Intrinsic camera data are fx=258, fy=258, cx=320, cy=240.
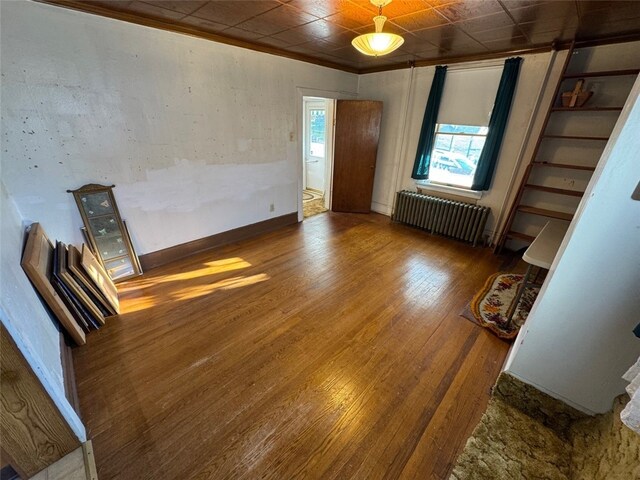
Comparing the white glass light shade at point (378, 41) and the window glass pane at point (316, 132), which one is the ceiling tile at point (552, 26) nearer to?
the white glass light shade at point (378, 41)

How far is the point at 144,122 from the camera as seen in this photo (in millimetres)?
2609

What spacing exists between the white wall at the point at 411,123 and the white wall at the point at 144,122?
4.35 ft

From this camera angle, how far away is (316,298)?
257cm

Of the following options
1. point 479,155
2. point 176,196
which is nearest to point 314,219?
point 176,196

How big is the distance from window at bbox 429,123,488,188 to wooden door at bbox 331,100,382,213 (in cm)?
106

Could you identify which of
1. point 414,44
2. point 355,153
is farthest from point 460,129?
point 355,153

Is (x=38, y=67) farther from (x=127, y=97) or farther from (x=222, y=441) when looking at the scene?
(x=222, y=441)

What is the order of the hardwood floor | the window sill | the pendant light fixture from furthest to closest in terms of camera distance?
the window sill < the pendant light fixture < the hardwood floor

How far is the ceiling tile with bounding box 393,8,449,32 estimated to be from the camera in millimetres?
2195

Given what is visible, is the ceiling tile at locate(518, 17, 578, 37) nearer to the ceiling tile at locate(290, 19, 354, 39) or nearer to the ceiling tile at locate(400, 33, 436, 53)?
the ceiling tile at locate(400, 33, 436, 53)

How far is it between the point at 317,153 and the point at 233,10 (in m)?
Result: 3.94

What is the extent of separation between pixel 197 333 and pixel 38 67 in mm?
2425

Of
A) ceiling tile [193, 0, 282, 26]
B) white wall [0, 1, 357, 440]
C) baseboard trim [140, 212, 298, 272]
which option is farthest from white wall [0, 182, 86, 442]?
ceiling tile [193, 0, 282, 26]

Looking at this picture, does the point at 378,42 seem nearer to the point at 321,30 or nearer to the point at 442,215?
the point at 321,30
